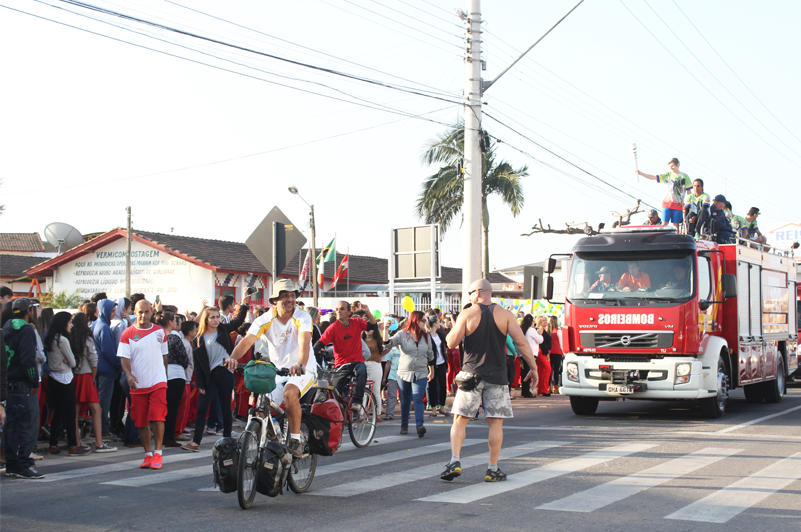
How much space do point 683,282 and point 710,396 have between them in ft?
6.42

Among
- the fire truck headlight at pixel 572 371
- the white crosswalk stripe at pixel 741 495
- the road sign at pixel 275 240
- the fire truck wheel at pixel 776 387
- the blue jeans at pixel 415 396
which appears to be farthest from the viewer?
the fire truck wheel at pixel 776 387

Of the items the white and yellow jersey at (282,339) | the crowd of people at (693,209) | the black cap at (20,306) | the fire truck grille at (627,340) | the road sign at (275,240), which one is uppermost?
the crowd of people at (693,209)

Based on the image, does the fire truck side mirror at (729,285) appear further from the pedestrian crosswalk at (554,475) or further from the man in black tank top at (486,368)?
the man in black tank top at (486,368)

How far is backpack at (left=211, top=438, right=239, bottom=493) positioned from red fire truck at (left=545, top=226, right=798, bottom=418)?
27.2ft

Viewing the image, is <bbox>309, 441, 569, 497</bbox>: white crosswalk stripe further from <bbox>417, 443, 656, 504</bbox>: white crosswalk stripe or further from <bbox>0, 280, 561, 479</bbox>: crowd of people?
<bbox>0, 280, 561, 479</bbox>: crowd of people

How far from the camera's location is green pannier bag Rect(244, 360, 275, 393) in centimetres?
680

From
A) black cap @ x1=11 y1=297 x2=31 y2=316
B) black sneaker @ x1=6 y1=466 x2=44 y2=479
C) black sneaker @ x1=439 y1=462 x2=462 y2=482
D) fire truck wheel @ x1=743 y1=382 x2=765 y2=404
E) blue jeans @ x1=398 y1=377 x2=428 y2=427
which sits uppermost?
black cap @ x1=11 y1=297 x2=31 y2=316

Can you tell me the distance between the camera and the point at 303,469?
24.4ft

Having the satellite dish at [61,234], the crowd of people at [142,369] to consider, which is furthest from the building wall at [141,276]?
the crowd of people at [142,369]

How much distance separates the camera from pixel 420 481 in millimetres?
7926

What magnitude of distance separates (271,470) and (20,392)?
139 inches

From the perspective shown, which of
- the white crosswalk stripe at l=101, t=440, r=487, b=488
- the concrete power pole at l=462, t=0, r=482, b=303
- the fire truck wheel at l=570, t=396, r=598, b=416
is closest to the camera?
the white crosswalk stripe at l=101, t=440, r=487, b=488

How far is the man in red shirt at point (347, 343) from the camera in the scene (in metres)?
10.9

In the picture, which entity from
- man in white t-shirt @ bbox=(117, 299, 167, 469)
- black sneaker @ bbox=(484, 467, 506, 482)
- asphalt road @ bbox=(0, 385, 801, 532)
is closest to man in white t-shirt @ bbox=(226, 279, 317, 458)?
asphalt road @ bbox=(0, 385, 801, 532)
